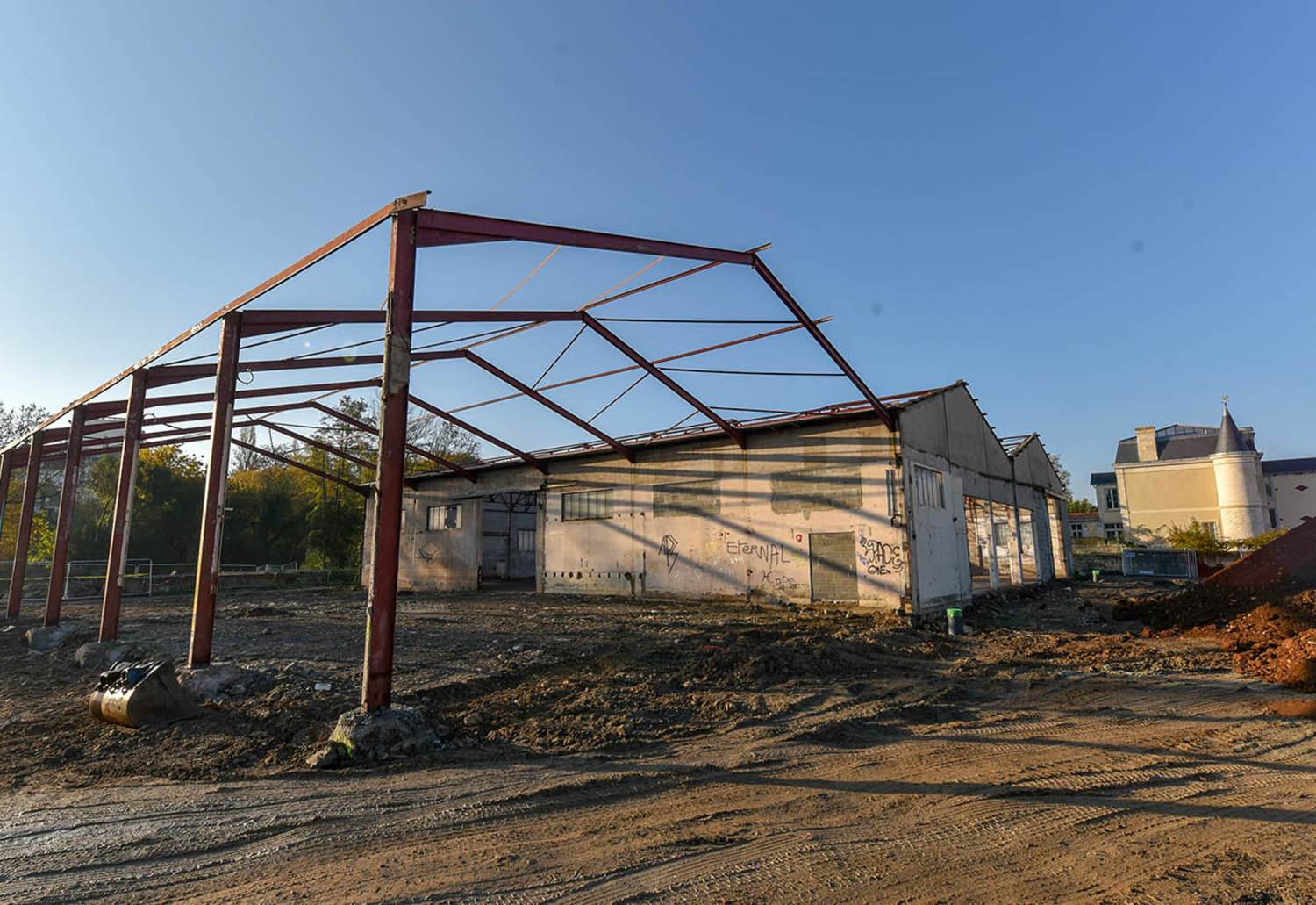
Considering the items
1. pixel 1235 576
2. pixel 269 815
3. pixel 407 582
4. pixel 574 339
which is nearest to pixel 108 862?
pixel 269 815

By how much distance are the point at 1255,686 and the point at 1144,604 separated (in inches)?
286

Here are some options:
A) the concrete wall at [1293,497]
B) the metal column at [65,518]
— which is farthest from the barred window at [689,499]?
the concrete wall at [1293,497]

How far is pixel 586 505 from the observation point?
75.1 ft

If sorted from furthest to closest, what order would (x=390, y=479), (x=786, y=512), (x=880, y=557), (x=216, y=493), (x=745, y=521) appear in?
(x=745, y=521), (x=786, y=512), (x=880, y=557), (x=216, y=493), (x=390, y=479)

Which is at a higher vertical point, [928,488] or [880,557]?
[928,488]

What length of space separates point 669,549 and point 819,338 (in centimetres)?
892

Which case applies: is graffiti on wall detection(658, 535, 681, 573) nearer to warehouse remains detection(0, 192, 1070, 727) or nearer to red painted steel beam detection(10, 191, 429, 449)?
warehouse remains detection(0, 192, 1070, 727)

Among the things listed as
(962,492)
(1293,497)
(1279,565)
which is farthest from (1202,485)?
(1279,565)

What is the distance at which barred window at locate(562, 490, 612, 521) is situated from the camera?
878 inches

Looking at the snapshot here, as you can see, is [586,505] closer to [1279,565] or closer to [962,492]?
[962,492]

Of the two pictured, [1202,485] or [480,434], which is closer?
[480,434]

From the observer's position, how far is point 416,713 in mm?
5949

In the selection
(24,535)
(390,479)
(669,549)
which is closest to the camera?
(390,479)

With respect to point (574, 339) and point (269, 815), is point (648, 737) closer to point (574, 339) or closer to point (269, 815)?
point (269, 815)
